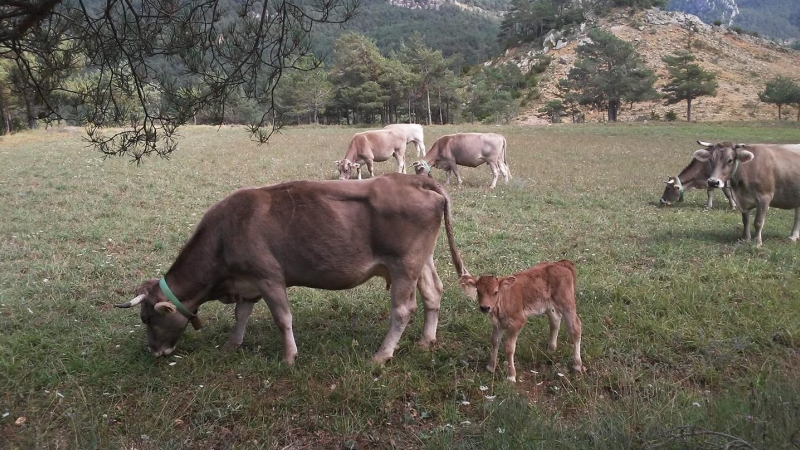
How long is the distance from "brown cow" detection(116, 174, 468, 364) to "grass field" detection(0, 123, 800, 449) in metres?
0.45

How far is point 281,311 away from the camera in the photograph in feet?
17.4

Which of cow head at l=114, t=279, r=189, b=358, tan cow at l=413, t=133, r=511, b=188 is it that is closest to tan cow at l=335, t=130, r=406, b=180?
tan cow at l=413, t=133, r=511, b=188

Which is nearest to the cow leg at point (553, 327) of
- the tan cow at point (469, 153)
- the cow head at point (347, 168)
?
the tan cow at point (469, 153)

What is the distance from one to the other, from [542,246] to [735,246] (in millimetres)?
3001

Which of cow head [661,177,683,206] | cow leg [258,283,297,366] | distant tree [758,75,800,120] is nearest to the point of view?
cow leg [258,283,297,366]

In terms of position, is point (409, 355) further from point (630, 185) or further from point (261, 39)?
point (630, 185)

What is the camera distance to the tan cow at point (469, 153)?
16.6 m

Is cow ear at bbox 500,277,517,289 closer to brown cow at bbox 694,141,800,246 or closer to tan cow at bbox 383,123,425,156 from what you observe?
brown cow at bbox 694,141,800,246

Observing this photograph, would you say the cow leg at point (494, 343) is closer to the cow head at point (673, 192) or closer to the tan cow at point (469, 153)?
the cow head at point (673, 192)

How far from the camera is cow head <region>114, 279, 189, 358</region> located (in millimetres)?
5344

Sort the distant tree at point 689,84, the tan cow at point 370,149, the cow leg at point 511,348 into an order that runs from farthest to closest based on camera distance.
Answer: the distant tree at point 689,84
the tan cow at point 370,149
the cow leg at point 511,348

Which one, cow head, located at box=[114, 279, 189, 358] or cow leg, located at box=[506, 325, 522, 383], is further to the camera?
cow head, located at box=[114, 279, 189, 358]

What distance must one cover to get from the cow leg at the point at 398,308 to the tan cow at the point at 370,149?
11.6 metres

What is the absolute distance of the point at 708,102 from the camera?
66625 mm
